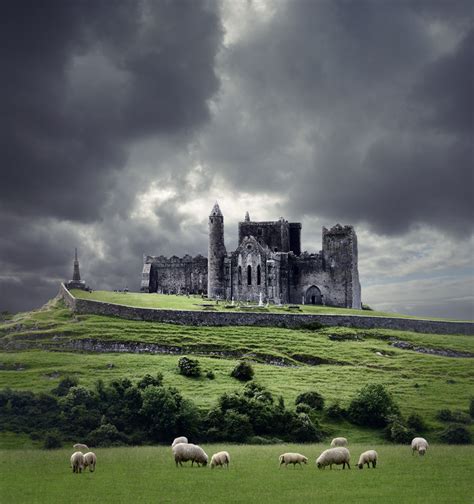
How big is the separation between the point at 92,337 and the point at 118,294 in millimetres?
30294

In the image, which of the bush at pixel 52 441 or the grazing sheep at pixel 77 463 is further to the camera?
the bush at pixel 52 441

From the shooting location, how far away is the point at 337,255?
4867 inches

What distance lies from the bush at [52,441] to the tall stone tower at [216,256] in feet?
202

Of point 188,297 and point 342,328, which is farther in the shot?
point 188,297

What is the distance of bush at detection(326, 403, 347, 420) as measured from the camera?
64.6m

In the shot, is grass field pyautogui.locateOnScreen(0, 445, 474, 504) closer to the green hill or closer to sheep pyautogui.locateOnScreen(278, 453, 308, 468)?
sheep pyautogui.locateOnScreen(278, 453, 308, 468)

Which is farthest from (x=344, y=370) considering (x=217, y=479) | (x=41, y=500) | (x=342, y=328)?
(x=41, y=500)

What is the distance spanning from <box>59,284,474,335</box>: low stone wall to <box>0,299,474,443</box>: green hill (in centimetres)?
187

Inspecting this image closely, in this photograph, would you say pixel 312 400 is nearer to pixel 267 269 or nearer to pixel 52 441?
pixel 52 441

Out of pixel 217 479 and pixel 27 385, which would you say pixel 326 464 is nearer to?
pixel 217 479

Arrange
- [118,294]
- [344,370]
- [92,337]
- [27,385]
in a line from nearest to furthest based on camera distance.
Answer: [27,385] → [344,370] → [92,337] → [118,294]

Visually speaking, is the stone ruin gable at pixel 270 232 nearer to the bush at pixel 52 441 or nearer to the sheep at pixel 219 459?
the bush at pixel 52 441

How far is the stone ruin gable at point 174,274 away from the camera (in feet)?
431

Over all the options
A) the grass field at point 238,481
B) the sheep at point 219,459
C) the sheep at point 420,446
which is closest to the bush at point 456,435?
the sheep at point 420,446
